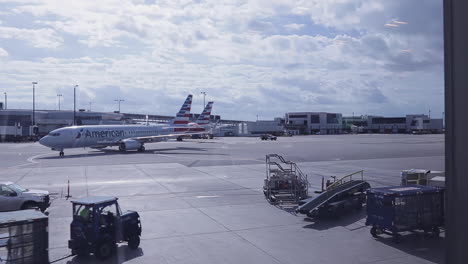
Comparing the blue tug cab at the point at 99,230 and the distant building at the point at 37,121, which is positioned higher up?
the distant building at the point at 37,121

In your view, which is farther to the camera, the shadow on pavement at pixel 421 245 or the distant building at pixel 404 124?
the distant building at pixel 404 124

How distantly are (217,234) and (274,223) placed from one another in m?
3.05

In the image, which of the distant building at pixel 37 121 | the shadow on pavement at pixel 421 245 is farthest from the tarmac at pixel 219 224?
the distant building at pixel 37 121

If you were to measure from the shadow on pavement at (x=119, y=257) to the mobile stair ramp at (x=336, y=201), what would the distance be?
26.6ft

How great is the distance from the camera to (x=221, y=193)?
80.2 ft

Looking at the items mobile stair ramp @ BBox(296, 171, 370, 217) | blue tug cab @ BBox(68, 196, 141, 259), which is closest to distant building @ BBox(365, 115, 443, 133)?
mobile stair ramp @ BBox(296, 171, 370, 217)

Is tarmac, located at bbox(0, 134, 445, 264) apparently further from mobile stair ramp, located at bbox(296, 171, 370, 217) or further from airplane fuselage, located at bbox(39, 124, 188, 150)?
airplane fuselage, located at bbox(39, 124, 188, 150)

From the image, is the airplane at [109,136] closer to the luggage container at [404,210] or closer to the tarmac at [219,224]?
the tarmac at [219,224]

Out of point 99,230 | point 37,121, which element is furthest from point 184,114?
point 37,121

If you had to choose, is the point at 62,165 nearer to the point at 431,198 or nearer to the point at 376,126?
the point at 431,198

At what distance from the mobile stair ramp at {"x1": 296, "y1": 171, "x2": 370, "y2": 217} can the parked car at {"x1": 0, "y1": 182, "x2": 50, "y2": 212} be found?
12687mm

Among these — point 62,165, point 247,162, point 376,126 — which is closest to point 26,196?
point 62,165

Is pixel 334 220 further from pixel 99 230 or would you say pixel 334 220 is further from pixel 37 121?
pixel 37 121

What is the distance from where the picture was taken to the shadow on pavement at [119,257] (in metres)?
12.7
